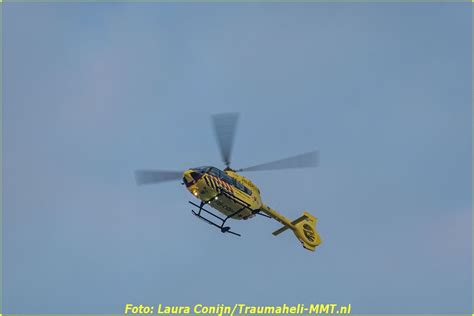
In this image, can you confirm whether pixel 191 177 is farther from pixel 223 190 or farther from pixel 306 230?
pixel 306 230

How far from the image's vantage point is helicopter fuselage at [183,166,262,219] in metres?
50.2

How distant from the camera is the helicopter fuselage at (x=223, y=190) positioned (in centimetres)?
5022

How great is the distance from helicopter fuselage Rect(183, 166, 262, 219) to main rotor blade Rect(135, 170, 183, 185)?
794mm

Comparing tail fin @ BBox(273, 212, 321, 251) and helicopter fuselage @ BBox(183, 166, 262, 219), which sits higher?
tail fin @ BBox(273, 212, 321, 251)

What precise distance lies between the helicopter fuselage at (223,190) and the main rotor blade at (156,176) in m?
0.79

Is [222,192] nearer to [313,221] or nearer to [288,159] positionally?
[288,159]

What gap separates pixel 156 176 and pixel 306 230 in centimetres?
1328

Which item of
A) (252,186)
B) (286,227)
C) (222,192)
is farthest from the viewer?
(286,227)

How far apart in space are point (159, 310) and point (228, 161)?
11095 millimetres

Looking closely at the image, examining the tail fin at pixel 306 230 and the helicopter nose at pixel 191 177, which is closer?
the helicopter nose at pixel 191 177

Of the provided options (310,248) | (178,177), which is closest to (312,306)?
(310,248)

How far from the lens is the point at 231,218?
5334cm

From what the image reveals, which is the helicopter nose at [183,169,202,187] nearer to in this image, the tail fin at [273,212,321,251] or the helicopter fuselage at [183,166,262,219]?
the helicopter fuselage at [183,166,262,219]

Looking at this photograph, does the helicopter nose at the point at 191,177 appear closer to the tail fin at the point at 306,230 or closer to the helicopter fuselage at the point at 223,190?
the helicopter fuselage at the point at 223,190
